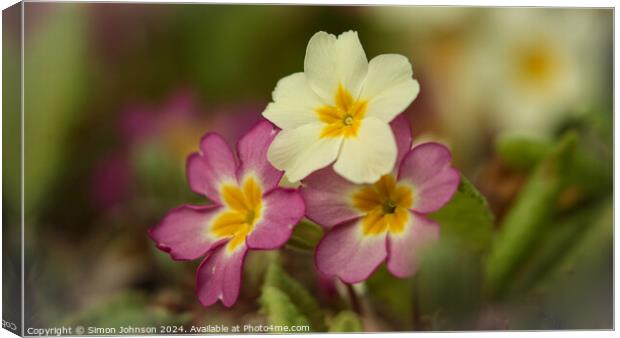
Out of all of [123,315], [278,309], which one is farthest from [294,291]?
[123,315]

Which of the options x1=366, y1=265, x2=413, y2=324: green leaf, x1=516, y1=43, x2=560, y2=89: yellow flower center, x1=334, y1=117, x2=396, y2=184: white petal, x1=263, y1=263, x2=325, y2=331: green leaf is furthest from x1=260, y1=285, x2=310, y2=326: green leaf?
x1=516, y1=43, x2=560, y2=89: yellow flower center

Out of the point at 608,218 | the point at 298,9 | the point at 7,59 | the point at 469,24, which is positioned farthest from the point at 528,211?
the point at 7,59

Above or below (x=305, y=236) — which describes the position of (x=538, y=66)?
above

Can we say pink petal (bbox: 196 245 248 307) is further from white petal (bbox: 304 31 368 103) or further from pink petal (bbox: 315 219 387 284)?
white petal (bbox: 304 31 368 103)

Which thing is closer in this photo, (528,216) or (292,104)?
(292,104)

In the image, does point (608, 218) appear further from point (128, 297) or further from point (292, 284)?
point (128, 297)

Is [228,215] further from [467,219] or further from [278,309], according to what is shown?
[467,219]

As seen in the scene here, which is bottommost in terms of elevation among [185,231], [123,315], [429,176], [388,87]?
[123,315]

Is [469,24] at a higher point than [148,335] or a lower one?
higher
